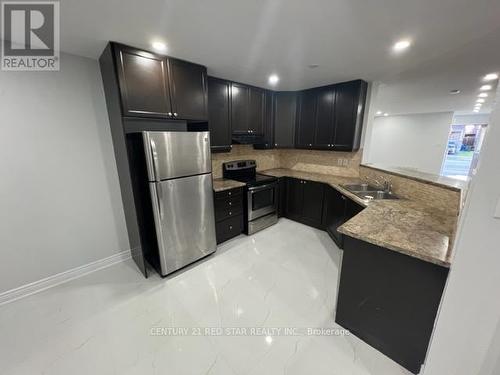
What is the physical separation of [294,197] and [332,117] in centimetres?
149

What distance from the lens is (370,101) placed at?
9.97 ft

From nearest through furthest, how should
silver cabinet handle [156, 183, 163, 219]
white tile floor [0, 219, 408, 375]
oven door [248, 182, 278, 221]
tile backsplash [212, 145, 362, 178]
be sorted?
white tile floor [0, 219, 408, 375], silver cabinet handle [156, 183, 163, 219], oven door [248, 182, 278, 221], tile backsplash [212, 145, 362, 178]

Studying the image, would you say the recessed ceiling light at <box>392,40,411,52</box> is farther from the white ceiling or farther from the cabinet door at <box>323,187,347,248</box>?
the cabinet door at <box>323,187,347,248</box>

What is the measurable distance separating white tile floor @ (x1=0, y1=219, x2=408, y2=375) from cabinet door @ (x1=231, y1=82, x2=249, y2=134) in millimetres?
2010

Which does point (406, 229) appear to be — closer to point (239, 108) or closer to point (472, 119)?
point (239, 108)

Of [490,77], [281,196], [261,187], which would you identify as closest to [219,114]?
[261,187]

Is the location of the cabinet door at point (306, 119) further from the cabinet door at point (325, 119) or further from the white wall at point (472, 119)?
the white wall at point (472, 119)

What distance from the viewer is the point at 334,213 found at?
2.93m

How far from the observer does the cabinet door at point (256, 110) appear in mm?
3226

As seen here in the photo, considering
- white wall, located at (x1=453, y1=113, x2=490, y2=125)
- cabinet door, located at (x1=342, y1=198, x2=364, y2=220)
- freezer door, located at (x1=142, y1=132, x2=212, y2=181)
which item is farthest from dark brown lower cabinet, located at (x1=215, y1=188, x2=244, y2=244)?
white wall, located at (x1=453, y1=113, x2=490, y2=125)

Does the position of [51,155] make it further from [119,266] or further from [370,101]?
[370,101]

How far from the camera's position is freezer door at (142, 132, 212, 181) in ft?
6.25

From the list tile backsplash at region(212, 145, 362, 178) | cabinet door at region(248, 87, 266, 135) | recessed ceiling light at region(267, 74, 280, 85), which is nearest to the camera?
recessed ceiling light at region(267, 74, 280, 85)

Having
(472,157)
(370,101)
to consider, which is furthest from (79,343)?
(472,157)
